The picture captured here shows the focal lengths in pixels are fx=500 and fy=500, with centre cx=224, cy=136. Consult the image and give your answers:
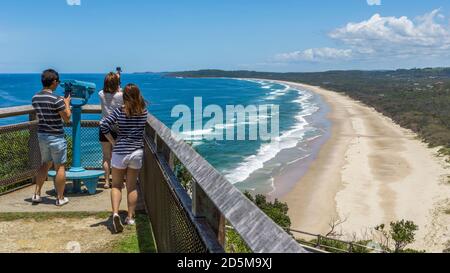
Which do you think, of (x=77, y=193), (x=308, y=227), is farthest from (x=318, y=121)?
(x=77, y=193)

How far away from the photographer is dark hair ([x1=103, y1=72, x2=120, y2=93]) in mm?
5965

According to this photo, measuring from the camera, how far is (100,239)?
16.0 ft

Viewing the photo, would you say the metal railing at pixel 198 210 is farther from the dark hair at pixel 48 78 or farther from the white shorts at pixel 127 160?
the dark hair at pixel 48 78

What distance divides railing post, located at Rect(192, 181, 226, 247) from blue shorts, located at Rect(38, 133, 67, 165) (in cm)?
360

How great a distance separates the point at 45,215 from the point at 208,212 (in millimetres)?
3755

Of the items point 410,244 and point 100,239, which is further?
point 410,244

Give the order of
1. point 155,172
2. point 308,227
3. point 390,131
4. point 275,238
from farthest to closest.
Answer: point 390,131
point 308,227
point 155,172
point 275,238

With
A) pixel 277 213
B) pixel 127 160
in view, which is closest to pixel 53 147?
pixel 127 160

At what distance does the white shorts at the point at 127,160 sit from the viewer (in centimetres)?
493

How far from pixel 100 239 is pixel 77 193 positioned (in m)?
1.94

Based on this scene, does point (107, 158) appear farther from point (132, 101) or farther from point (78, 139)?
point (132, 101)

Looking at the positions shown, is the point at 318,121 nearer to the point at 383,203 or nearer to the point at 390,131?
the point at 390,131
